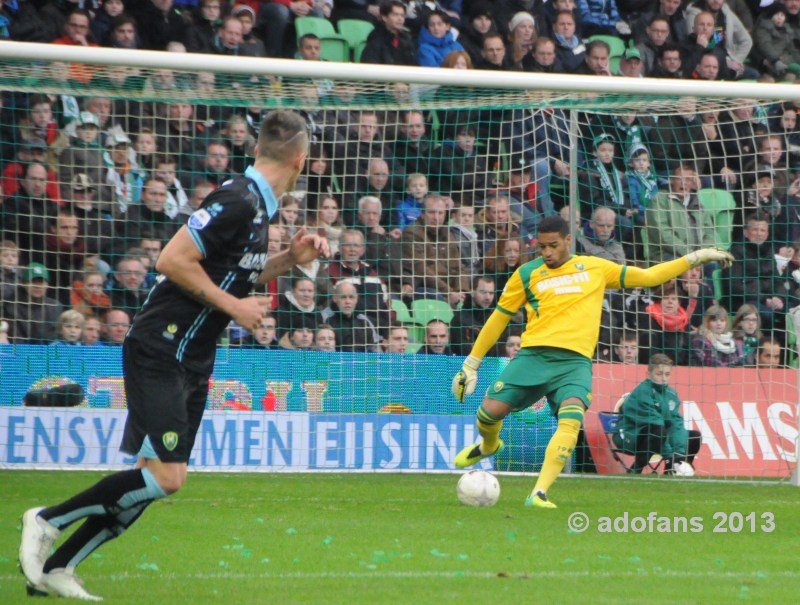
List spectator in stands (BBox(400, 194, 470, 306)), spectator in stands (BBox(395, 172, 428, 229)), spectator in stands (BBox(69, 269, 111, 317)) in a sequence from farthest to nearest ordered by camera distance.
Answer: spectator in stands (BBox(395, 172, 428, 229)) < spectator in stands (BBox(400, 194, 470, 306)) < spectator in stands (BBox(69, 269, 111, 317))

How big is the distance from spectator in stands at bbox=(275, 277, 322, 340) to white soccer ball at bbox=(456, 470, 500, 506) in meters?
3.89

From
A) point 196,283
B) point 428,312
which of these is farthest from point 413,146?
point 196,283

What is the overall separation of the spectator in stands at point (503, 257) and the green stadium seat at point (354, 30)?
3.38m

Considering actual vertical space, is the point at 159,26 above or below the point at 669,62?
below

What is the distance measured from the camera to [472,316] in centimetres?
1289

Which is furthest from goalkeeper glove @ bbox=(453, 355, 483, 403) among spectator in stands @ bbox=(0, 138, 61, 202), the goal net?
spectator in stands @ bbox=(0, 138, 61, 202)

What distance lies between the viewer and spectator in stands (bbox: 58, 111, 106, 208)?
39.8 ft

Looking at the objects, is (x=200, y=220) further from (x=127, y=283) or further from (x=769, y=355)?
(x=769, y=355)

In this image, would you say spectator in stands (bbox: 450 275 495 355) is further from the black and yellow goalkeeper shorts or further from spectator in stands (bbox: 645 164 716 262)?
the black and yellow goalkeeper shorts

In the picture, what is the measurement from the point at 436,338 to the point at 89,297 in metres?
3.39

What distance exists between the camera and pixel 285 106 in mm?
12414

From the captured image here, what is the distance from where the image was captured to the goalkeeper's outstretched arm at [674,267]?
9.45 metres

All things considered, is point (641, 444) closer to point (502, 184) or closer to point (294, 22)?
point (502, 184)

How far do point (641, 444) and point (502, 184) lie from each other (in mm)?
3051
